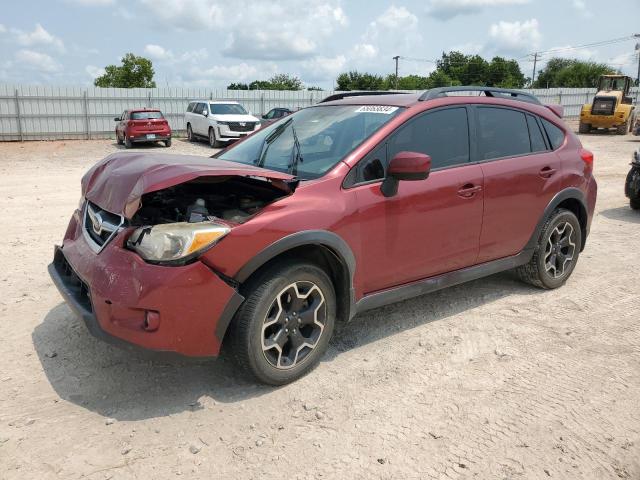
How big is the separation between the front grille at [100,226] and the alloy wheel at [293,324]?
104 centimetres

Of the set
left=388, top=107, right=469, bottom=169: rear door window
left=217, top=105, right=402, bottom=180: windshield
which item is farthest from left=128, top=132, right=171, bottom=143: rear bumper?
left=388, top=107, right=469, bottom=169: rear door window

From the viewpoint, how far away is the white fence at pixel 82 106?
24.5 m

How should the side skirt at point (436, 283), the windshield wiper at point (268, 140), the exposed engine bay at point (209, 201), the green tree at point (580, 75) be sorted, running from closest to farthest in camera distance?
the exposed engine bay at point (209, 201), the side skirt at point (436, 283), the windshield wiper at point (268, 140), the green tree at point (580, 75)

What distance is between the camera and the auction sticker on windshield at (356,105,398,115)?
3.90 m

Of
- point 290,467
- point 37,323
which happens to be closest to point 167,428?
point 290,467

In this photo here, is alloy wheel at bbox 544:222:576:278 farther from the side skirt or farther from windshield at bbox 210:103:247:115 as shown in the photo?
windshield at bbox 210:103:247:115

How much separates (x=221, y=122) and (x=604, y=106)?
58.1 ft

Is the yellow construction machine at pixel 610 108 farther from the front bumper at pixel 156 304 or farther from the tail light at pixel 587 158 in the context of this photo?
the front bumper at pixel 156 304

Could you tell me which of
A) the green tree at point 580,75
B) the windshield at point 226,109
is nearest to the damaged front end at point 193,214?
the windshield at point 226,109

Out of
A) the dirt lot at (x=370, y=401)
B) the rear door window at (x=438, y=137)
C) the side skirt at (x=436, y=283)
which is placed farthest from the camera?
the rear door window at (x=438, y=137)

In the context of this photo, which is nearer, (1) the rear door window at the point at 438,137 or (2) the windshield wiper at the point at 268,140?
(1) the rear door window at the point at 438,137

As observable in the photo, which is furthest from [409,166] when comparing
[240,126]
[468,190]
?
[240,126]

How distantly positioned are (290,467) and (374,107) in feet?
Answer: 8.45

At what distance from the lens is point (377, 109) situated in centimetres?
398
